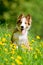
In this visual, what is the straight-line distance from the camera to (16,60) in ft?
29.1

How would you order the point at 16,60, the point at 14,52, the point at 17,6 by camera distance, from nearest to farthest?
the point at 16,60 → the point at 14,52 → the point at 17,6

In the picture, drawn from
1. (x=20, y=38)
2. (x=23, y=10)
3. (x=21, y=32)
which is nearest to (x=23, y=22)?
(x=21, y=32)

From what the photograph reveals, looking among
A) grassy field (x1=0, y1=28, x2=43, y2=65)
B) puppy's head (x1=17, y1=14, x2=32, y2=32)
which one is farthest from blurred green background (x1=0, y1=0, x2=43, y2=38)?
grassy field (x1=0, y1=28, x2=43, y2=65)

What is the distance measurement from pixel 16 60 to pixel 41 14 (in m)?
14.7

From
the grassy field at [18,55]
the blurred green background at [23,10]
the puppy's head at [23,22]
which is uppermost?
the puppy's head at [23,22]

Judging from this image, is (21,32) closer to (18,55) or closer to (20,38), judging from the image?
(20,38)

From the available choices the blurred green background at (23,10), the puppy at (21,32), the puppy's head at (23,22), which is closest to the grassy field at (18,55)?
the puppy at (21,32)

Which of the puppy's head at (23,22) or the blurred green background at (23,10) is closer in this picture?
the puppy's head at (23,22)

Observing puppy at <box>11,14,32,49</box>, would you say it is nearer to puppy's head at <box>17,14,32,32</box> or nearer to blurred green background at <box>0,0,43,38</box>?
puppy's head at <box>17,14,32,32</box>

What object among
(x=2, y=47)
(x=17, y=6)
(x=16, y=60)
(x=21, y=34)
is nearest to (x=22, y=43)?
(x=21, y=34)

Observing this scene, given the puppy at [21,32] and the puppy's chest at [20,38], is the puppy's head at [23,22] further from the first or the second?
the puppy's chest at [20,38]

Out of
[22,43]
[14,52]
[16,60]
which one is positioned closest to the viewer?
[16,60]

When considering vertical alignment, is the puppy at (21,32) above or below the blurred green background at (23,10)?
above

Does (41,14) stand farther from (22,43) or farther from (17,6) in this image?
(22,43)
